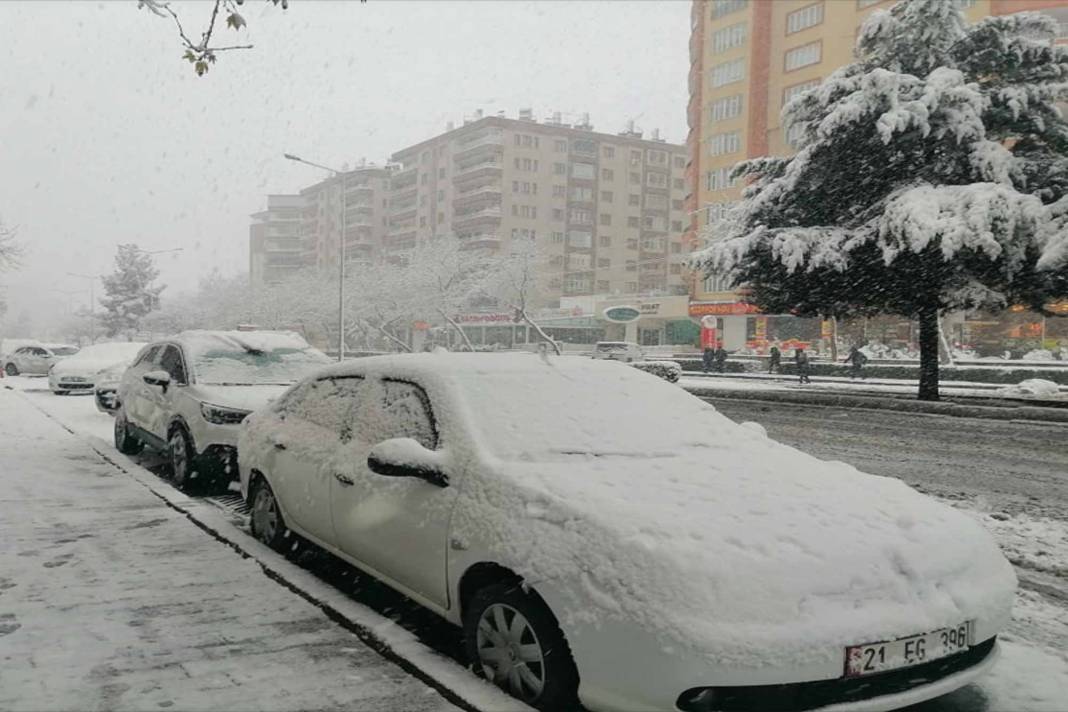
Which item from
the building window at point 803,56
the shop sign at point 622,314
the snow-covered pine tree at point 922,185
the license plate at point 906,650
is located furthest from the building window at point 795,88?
the license plate at point 906,650

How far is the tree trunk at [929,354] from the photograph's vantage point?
20016 millimetres

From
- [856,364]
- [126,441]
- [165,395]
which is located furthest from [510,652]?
[856,364]

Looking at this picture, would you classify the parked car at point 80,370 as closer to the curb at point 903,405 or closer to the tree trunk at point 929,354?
the curb at point 903,405

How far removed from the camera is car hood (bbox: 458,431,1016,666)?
8.59ft

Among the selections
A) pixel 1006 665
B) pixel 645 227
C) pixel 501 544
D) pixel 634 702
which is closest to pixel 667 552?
pixel 634 702

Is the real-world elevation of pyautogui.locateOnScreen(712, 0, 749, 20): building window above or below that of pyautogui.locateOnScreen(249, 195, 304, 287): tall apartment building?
above

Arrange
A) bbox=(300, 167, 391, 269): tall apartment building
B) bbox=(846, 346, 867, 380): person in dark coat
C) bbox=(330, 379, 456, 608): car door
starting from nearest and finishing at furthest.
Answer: bbox=(330, 379, 456, 608): car door
bbox=(846, 346, 867, 380): person in dark coat
bbox=(300, 167, 391, 269): tall apartment building

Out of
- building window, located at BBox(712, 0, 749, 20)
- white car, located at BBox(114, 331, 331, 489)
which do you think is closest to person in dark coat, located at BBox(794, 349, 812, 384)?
white car, located at BBox(114, 331, 331, 489)

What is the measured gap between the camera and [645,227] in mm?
92375

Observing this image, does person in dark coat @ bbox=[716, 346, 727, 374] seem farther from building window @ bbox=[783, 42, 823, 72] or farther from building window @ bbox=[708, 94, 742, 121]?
building window @ bbox=[708, 94, 742, 121]

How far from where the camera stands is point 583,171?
88812 millimetres

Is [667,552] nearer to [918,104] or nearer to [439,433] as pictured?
[439,433]

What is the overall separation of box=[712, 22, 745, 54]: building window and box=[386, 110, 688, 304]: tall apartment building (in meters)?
27.6

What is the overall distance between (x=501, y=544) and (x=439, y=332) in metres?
73.7
